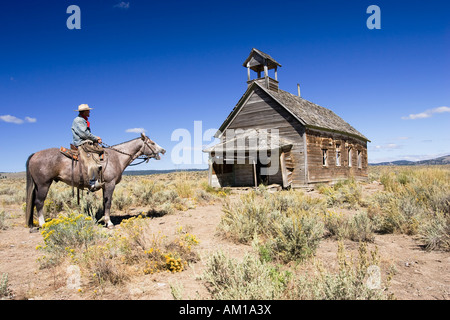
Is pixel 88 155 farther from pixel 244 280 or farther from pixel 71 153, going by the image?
pixel 244 280

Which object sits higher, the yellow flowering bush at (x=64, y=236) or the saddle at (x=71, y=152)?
the saddle at (x=71, y=152)

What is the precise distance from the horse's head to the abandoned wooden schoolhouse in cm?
720

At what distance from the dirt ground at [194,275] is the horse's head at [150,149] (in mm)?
3275

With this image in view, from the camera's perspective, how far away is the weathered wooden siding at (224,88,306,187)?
16.0 metres

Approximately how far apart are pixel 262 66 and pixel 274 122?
4.45 metres

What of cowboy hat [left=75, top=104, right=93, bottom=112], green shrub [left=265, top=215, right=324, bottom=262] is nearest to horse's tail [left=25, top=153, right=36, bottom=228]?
cowboy hat [left=75, top=104, right=93, bottom=112]

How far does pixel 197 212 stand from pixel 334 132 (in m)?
13.5

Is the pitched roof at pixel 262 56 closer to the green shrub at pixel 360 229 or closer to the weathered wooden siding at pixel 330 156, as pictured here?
the weathered wooden siding at pixel 330 156

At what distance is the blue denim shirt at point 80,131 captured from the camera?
6.95 metres

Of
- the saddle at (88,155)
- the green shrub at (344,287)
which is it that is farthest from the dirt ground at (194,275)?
the saddle at (88,155)

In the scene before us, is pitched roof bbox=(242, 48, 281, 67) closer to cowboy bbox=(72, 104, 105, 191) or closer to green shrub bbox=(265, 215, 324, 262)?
cowboy bbox=(72, 104, 105, 191)

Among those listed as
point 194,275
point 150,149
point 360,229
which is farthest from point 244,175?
point 194,275
